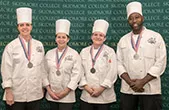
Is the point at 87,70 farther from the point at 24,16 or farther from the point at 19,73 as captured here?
the point at 24,16

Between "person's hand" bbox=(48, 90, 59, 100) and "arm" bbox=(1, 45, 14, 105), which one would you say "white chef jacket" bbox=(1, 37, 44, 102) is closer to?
"arm" bbox=(1, 45, 14, 105)

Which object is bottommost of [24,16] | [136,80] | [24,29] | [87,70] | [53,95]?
[53,95]

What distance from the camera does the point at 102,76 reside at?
2.93 m

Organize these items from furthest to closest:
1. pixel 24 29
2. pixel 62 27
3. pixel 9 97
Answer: pixel 62 27
pixel 24 29
pixel 9 97

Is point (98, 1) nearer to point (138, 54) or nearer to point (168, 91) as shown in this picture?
point (138, 54)

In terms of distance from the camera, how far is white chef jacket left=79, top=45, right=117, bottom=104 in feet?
9.55

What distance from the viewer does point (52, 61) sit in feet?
9.64

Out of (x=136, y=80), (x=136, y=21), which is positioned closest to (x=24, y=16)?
(x=136, y=21)

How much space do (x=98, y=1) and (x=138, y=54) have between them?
3.26 feet

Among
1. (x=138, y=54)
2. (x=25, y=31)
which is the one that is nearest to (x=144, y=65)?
(x=138, y=54)

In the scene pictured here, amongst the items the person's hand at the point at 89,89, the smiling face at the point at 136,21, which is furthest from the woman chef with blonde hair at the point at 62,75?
the smiling face at the point at 136,21

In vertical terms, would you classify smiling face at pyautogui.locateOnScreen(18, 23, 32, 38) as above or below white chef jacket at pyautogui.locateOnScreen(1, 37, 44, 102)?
above

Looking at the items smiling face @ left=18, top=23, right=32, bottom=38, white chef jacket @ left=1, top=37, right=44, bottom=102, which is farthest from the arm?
smiling face @ left=18, top=23, right=32, bottom=38

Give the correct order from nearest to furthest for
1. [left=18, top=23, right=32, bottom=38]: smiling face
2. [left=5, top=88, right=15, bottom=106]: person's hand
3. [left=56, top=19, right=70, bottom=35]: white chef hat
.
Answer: [left=5, top=88, right=15, bottom=106]: person's hand
[left=18, top=23, right=32, bottom=38]: smiling face
[left=56, top=19, right=70, bottom=35]: white chef hat
